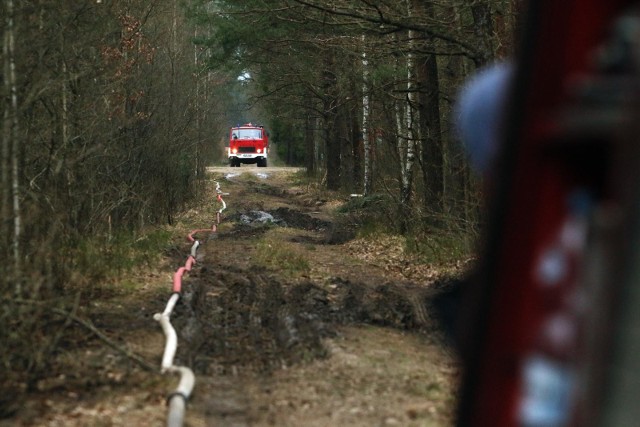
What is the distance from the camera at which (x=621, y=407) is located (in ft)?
5.72

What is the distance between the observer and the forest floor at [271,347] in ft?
21.4

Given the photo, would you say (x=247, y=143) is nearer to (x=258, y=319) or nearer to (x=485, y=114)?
(x=258, y=319)

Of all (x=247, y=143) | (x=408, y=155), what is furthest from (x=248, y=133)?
(x=408, y=155)

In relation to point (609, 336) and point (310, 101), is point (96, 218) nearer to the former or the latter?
point (609, 336)

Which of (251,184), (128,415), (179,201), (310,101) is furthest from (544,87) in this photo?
(251,184)

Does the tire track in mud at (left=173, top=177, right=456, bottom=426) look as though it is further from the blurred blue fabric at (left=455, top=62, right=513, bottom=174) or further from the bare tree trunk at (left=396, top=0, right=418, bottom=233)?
the bare tree trunk at (left=396, top=0, right=418, bottom=233)

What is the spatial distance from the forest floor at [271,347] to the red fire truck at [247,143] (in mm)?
46796

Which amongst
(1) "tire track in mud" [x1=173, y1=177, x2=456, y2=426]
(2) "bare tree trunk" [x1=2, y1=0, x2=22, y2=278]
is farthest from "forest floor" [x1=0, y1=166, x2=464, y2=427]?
(2) "bare tree trunk" [x1=2, y1=0, x2=22, y2=278]

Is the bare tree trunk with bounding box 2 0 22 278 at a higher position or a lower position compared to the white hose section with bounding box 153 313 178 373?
higher

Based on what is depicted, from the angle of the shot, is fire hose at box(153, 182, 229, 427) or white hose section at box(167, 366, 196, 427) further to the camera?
fire hose at box(153, 182, 229, 427)

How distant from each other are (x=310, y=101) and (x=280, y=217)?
1028 cm

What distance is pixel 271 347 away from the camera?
8945 millimetres

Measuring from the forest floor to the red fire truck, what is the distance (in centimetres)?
4680

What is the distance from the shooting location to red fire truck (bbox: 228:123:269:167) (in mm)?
63625
